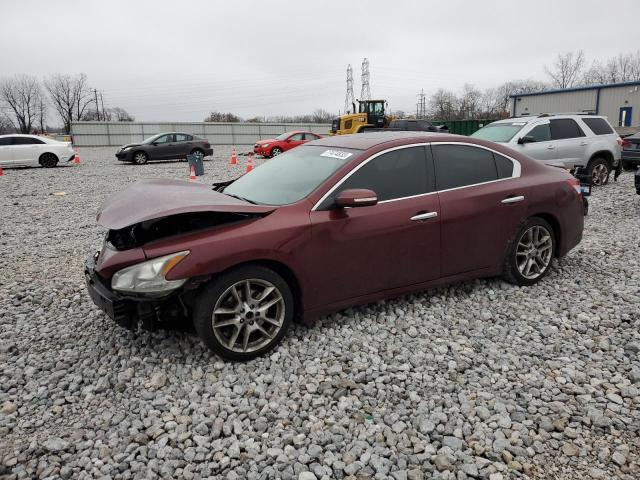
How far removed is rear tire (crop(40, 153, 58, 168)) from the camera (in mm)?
19016

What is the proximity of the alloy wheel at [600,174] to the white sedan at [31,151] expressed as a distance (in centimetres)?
1870

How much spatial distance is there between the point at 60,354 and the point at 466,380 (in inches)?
121

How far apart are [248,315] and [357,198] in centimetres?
118

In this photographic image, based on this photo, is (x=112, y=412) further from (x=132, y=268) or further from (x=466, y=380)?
(x=466, y=380)

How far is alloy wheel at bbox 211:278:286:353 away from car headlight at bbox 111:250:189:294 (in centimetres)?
38

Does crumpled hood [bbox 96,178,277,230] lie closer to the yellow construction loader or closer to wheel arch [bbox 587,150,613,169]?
wheel arch [bbox 587,150,613,169]

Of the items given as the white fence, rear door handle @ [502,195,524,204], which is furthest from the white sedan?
the white fence

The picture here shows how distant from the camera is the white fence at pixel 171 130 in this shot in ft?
125

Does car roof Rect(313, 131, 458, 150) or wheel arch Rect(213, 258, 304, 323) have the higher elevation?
car roof Rect(313, 131, 458, 150)

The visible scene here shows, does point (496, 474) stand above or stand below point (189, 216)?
below

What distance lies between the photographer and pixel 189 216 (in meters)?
3.53

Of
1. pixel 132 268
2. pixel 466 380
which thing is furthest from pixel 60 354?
pixel 466 380

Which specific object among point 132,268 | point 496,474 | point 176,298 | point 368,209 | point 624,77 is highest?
point 624,77

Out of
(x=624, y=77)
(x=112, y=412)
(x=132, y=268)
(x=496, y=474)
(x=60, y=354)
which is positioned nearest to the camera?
(x=496, y=474)
